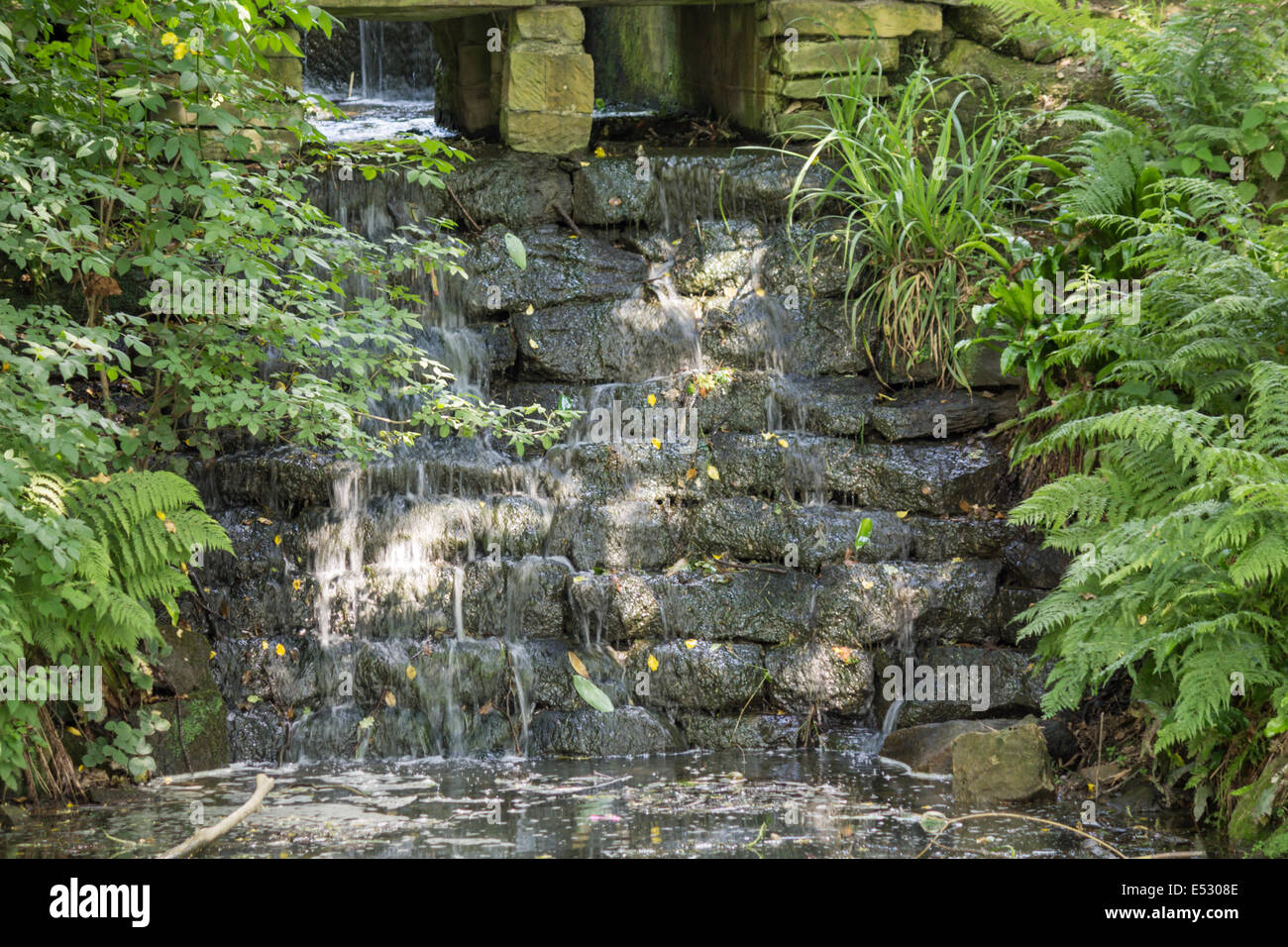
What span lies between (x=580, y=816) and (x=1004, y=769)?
1.62 metres

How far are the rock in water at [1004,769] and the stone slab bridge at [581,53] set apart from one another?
4.52 metres

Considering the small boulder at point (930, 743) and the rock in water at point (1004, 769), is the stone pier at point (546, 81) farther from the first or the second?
the rock in water at point (1004, 769)

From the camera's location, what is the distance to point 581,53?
747cm

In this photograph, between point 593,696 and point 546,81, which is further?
point 546,81

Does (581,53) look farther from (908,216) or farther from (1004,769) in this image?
(1004,769)

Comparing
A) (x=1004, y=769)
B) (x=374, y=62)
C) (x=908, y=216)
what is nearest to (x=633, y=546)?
(x=1004, y=769)

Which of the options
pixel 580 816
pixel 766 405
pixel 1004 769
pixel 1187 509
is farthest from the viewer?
pixel 766 405

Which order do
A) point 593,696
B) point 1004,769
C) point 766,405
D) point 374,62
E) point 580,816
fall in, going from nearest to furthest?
1. point 580,816
2. point 1004,769
3. point 593,696
4. point 766,405
5. point 374,62

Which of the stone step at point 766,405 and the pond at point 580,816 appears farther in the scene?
the stone step at point 766,405

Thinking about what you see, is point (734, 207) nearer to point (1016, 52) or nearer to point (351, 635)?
point (1016, 52)

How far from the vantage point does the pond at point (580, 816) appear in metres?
4.06

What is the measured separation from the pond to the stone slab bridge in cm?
417

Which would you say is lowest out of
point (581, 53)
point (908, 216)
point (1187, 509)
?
point (1187, 509)

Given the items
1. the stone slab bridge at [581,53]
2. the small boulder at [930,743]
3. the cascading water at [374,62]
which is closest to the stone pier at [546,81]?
the stone slab bridge at [581,53]
